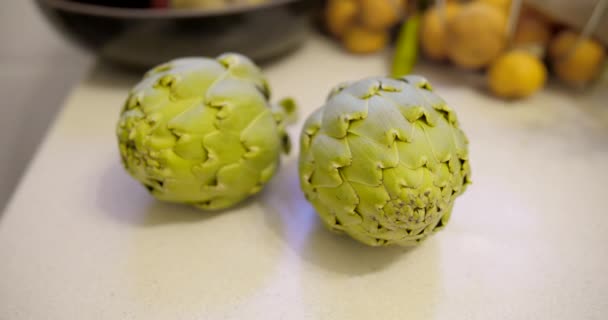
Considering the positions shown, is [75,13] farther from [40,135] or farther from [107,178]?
[40,135]

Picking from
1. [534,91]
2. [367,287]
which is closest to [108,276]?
[367,287]

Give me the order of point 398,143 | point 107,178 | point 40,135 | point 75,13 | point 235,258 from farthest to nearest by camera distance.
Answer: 1. point 40,135
2. point 75,13
3. point 107,178
4. point 235,258
5. point 398,143

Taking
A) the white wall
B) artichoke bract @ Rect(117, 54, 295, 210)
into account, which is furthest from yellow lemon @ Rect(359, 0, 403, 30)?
the white wall

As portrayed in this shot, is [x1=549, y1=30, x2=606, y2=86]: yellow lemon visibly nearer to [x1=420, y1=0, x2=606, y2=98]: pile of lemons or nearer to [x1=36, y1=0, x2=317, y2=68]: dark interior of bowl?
[x1=420, y1=0, x2=606, y2=98]: pile of lemons

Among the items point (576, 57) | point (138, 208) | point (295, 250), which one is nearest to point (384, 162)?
point (295, 250)

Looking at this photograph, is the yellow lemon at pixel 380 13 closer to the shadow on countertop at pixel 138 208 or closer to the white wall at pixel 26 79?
the shadow on countertop at pixel 138 208

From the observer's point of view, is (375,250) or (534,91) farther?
(534,91)
